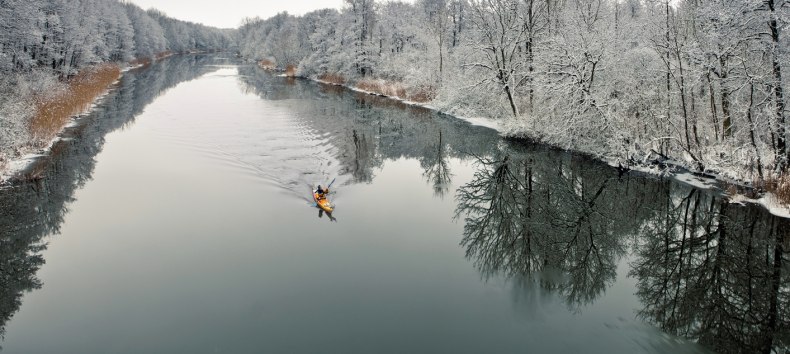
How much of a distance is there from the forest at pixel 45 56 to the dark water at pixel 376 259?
267 centimetres

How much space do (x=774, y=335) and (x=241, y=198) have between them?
1653cm

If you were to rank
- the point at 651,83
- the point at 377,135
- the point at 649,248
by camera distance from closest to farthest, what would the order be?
the point at 649,248, the point at 651,83, the point at 377,135

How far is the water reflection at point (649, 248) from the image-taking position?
10374mm

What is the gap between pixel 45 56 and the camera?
156 ft

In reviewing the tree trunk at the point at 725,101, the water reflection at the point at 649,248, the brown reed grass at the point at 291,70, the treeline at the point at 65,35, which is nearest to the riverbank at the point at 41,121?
the treeline at the point at 65,35

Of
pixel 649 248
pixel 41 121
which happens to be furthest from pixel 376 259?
pixel 41 121

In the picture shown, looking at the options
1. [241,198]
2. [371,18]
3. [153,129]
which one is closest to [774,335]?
[241,198]

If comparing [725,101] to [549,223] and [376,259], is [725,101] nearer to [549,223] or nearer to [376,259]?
[549,223]

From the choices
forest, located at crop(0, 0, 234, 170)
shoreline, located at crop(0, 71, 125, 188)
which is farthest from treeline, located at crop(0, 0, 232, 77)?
shoreline, located at crop(0, 71, 125, 188)

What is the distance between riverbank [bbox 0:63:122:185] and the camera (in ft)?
65.7

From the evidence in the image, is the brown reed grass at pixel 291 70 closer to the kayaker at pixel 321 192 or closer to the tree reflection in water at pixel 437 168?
the tree reflection in water at pixel 437 168

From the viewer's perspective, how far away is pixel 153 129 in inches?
1217

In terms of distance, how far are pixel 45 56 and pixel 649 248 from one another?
57683mm

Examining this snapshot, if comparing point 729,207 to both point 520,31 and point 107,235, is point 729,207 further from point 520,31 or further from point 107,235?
point 107,235
